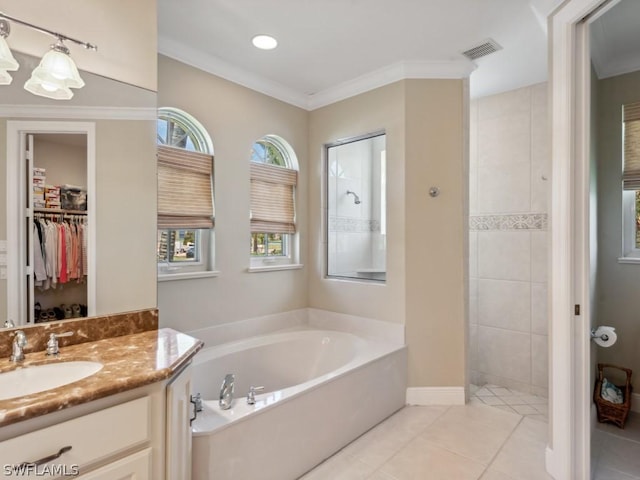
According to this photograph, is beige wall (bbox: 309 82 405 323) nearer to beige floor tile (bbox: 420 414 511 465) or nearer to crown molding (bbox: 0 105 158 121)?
beige floor tile (bbox: 420 414 511 465)

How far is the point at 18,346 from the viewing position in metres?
1.21

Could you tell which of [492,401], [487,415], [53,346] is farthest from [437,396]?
[53,346]

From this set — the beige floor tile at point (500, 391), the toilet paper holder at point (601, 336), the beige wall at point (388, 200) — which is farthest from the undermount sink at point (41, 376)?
the beige floor tile at point (500, 391)

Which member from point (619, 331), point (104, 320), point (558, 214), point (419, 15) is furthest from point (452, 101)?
point (104, 320)

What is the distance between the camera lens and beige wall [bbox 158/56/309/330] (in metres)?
2.35

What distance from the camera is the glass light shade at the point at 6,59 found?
1.19 m

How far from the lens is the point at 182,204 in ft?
7.84

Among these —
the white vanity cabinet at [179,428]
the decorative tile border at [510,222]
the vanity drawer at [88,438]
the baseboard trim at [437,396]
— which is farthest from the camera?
the decorative tile border at [510,222]

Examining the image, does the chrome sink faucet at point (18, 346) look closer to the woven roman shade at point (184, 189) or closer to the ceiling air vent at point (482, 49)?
the woven roman shade at point (184, 189)

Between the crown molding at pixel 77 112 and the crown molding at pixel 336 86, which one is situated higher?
the crown molding at pixel 336 86

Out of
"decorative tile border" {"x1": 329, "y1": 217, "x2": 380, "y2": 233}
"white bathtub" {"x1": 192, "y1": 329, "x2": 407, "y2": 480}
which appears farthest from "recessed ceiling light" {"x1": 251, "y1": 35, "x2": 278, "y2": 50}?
"white bathtub" {"x1": 192, "y1": 329, "x2": 407, "y2": 480}

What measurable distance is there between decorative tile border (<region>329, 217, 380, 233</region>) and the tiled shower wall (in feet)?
3.00

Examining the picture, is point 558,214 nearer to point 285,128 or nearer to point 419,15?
point 419,15

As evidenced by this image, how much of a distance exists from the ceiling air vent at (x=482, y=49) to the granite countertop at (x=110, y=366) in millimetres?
2549
